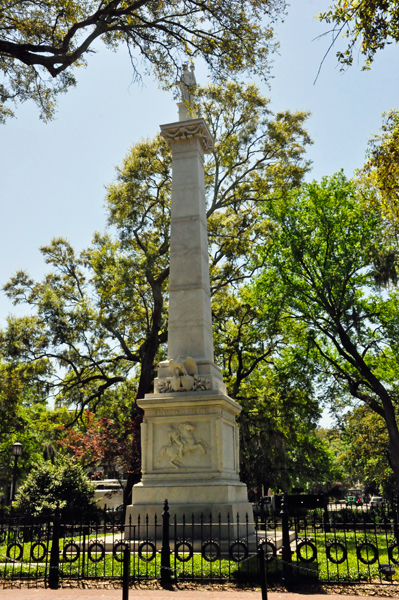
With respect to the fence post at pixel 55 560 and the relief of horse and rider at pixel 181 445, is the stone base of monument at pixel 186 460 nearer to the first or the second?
the relief of horse and rider at pixel 181 445

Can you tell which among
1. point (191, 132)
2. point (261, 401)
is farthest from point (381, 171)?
point (261, 401)

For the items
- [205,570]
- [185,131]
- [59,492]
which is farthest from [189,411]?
[185,131]

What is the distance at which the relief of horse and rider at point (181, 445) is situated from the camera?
12.6m

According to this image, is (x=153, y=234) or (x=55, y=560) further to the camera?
(x=153, y=234)

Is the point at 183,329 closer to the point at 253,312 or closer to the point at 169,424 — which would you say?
the point at 169,424

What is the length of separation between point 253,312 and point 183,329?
13.0 meters

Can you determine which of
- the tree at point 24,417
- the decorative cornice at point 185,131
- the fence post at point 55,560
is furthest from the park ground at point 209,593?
the decorative cornice at point 185,131

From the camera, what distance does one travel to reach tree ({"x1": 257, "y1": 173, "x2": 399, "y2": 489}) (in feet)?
79.3

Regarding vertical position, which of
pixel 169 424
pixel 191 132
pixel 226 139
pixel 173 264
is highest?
pixel 226 139

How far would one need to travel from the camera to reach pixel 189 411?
12812 millimetres

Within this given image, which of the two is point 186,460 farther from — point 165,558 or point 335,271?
point 335,271

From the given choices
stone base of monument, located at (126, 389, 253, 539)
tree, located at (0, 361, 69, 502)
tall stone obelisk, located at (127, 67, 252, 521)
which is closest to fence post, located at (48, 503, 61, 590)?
stone base of monument, located at (126, 389, 253, 539)

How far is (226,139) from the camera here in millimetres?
25594

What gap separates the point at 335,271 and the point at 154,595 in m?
18.7
